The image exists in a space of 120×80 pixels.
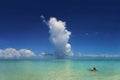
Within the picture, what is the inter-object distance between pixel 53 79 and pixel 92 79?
2.43 meters

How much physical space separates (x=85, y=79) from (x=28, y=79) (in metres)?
3.59

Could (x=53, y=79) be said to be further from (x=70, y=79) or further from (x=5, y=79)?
(x=5, y=79)

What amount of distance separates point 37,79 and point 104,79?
4256 mm

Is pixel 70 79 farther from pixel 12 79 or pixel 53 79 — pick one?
pixel 12 79

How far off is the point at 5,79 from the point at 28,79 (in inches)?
60.0

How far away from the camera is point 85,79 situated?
48.9 feet

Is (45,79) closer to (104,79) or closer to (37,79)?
(37,79)

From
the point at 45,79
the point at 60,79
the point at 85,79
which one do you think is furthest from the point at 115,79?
the point at 45,79

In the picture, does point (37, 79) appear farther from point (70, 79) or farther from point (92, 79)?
point (92, 79)

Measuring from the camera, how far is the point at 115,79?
49.9 ft

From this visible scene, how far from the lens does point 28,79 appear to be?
15.1 metres

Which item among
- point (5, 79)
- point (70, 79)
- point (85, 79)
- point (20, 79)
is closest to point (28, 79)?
point (20, 79)

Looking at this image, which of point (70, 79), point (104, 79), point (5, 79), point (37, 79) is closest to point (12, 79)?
point (5, 79)

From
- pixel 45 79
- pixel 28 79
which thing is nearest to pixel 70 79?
pixel 45 79
